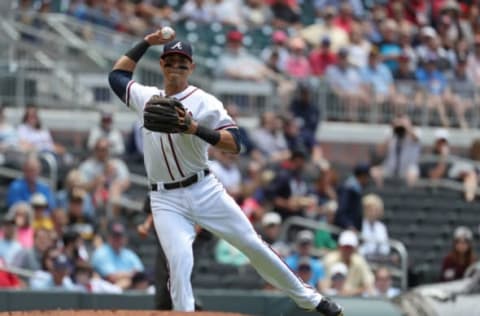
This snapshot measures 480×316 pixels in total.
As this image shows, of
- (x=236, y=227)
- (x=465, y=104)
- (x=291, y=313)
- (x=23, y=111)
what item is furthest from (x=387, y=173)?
(x=236, y=227)

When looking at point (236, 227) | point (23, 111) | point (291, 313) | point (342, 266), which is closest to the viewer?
point (236, 227)

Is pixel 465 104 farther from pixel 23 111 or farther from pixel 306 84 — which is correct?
pixel 23 111

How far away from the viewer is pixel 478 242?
63.5 ft

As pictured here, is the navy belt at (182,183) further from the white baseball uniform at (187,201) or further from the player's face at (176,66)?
the player's face at (176,66)

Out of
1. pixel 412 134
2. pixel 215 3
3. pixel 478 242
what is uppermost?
pixel 215 3

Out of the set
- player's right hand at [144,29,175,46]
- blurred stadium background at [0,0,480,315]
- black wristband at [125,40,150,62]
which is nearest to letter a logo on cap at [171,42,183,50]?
player's right hand at [144,29,175,46]

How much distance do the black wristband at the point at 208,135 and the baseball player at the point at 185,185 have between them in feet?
0.47

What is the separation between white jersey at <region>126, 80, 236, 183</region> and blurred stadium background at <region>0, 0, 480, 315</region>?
297 centimetres

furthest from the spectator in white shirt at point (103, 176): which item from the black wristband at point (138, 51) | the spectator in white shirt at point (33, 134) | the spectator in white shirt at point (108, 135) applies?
the black wristband at point (138, 51)

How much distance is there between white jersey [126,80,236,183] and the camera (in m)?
10.4

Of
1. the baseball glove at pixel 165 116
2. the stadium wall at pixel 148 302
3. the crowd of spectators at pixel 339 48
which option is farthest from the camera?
the crowd of spectators at pixel 339 48

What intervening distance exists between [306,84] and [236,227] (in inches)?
408

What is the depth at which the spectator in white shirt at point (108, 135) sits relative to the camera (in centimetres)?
1795

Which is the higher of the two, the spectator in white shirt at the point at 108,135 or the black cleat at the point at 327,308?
the spectator in white shirt at the point at 108,135
